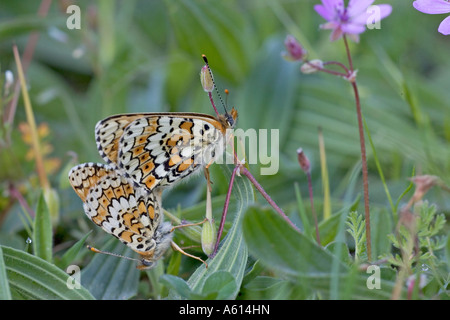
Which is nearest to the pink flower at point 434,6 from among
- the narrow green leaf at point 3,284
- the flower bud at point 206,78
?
the flower bud at point 206,78

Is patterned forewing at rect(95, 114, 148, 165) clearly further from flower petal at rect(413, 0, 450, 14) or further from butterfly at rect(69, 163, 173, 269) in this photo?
flower petal at rect(413, 0, 450, 14)

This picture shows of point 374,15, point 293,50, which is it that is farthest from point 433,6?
point 293,50

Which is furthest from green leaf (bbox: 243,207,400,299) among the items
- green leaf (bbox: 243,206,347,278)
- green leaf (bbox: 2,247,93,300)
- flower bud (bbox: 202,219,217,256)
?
green leaf (bbox: 2,247,93,300)

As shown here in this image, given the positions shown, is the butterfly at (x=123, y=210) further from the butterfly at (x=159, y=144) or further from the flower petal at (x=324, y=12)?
the flower petal at (x=324, y=12)

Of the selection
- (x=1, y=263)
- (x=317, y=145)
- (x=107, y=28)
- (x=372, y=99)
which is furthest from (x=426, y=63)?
(x=1, y=263)

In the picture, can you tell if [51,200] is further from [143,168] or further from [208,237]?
[208,237]

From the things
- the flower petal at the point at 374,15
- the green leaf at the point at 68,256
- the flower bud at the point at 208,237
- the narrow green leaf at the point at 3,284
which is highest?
the flower petal at the point at 374,15
